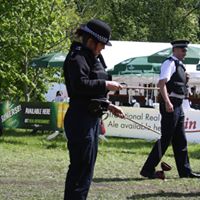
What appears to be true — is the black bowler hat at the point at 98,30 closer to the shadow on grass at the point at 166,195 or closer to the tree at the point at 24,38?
the shadow on grass at the point at 166,195

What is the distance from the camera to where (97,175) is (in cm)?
880

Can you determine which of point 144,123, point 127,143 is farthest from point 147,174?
point 144,123

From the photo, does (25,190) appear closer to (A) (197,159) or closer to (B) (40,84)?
(A) (197,159)

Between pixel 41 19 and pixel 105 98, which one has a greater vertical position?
pixel 41 19

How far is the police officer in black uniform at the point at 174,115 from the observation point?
8406 millimetres

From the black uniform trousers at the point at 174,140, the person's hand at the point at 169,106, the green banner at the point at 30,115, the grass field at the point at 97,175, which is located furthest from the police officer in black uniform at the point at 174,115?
the green banner at the point at 30,115

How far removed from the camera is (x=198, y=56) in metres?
18.1

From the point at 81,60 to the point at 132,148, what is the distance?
8419mm

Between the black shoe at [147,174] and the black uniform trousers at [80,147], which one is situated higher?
the black uniform trousers at [80,147]

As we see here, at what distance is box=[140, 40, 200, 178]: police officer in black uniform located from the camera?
8.41 metres

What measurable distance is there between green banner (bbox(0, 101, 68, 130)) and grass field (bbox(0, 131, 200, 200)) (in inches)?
86.9

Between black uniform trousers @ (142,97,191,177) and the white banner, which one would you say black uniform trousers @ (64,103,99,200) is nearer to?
black uniform trousers @ (142,97,191,177)

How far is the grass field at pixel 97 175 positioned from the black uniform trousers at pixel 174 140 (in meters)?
0.24

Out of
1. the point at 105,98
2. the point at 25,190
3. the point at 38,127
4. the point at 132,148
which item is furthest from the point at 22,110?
the point at 105,98
